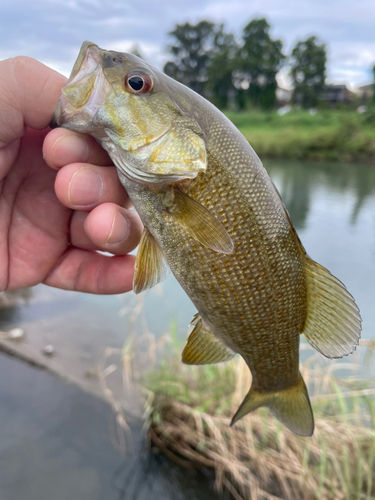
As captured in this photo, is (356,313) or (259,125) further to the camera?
(259,125)

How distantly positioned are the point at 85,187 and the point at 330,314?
3.39ft

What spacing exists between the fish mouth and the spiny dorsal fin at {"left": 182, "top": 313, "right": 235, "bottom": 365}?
0.83 metres

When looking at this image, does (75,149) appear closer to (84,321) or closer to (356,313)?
(356,313)

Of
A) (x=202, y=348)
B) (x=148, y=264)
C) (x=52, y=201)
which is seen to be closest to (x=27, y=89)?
(x=52, y=201)

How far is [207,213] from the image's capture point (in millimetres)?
1128

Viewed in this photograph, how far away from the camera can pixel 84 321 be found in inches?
221

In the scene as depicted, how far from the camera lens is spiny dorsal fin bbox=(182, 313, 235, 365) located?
136 cm

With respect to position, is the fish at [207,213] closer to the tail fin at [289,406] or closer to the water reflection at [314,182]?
the tail fin at [289,406]

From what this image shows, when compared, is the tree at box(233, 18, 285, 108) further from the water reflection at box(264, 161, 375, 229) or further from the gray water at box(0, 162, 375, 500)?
the gray water at box(0, 162, 375, 500)

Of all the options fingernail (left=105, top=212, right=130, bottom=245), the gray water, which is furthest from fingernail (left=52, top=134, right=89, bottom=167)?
the gray water

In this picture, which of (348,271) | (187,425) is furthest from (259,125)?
(187,425)

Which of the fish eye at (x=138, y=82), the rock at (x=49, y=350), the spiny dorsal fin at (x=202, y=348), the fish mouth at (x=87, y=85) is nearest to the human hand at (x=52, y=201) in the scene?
the fish mouth at (x=87, y=85)

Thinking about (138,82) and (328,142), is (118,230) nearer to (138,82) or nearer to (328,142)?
(138,82)

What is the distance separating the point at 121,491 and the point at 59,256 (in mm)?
2472
